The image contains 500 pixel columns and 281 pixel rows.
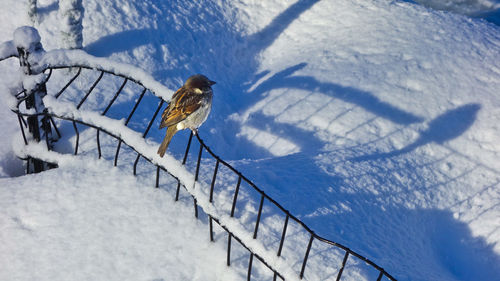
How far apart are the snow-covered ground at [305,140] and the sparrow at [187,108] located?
0.74 meters

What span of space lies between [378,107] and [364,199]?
6.73 ft

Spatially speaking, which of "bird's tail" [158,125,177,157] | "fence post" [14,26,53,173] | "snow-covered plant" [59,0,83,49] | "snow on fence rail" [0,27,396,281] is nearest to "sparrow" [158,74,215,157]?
"bird's tail" [158,125,177,157]

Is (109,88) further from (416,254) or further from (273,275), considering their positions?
(416,254)

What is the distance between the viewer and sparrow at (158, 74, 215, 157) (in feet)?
11.6

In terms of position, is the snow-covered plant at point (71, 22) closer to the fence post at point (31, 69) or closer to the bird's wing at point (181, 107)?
the fence post at point (31, 69)

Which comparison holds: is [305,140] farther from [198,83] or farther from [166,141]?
[166,141]

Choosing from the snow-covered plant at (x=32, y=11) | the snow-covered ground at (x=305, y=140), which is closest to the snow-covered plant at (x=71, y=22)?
the snow-covered ground at (x=305, y=140)

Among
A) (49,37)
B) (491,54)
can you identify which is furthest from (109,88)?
(491,54)

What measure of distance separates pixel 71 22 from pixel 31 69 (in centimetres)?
178

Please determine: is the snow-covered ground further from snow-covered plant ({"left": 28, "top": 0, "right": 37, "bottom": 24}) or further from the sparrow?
the sparrow

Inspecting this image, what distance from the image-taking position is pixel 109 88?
5605 millimetres

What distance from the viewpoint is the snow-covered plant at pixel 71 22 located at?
543 centimetres

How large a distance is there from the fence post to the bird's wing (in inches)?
54.9

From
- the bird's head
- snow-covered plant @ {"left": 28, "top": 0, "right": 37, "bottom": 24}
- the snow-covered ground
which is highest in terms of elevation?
the bird's head
